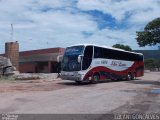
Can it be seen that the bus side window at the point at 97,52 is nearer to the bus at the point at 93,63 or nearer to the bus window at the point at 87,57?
the bus at the point at 93,63

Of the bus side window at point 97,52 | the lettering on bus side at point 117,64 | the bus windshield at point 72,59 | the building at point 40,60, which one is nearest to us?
the bus windshield at point 72,59

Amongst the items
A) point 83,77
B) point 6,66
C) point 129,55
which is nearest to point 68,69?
point 83,77

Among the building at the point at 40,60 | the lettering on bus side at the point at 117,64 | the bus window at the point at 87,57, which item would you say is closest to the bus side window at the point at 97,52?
the bus window at the point at 87,57

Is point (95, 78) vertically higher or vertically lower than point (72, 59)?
lower

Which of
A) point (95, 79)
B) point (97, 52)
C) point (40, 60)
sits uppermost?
point (40, 60)

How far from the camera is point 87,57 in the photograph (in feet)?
89.5

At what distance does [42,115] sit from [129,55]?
24440 millimetres

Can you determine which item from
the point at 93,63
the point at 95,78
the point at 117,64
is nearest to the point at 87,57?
the point at 93,63

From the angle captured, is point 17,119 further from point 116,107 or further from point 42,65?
point 42,65

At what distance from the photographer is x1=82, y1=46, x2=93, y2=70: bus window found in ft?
88.8

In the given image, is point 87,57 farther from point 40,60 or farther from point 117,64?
point 40,60

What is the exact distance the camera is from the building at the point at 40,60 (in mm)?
59581

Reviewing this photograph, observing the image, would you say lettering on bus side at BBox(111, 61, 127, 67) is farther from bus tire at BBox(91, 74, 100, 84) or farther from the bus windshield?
the bus windshield

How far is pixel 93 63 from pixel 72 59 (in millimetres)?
1901
